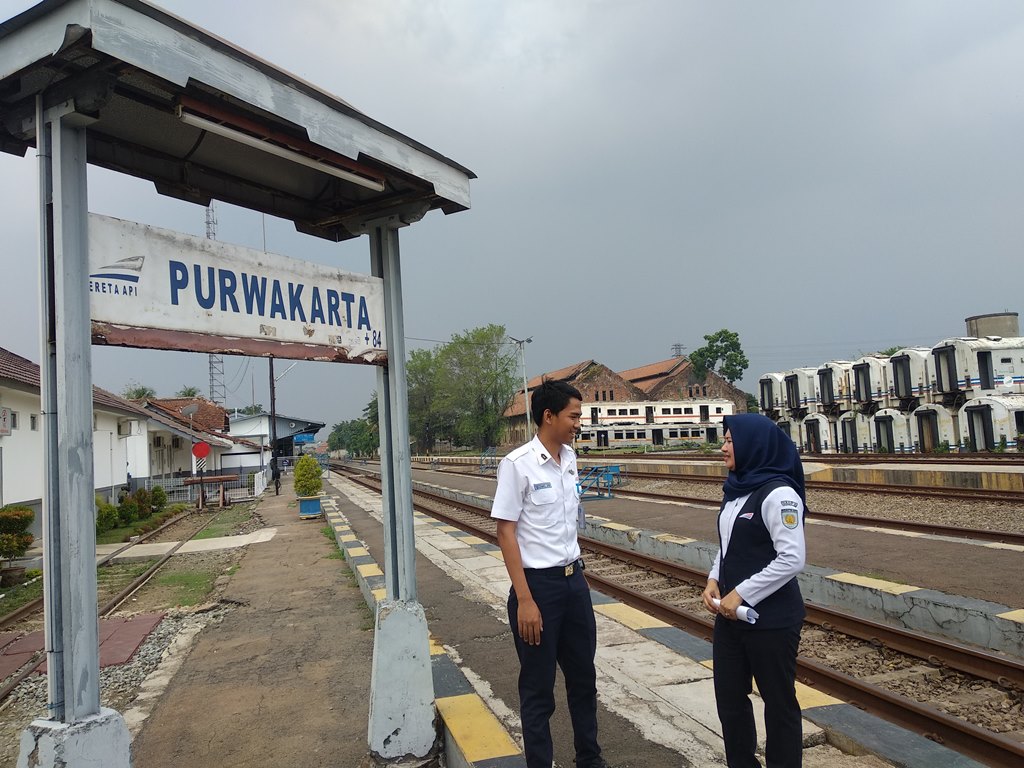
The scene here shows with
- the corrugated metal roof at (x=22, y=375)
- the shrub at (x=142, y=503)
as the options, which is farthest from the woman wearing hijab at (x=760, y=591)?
the shrub at (x=142, y=503)

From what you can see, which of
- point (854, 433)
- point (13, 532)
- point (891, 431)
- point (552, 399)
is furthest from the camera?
point (854, 433)

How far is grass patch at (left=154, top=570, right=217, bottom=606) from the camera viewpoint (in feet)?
27.6

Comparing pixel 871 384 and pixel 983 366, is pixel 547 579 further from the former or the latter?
pixel 871 384

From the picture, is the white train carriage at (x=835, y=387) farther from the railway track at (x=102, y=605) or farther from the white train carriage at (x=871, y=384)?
the railway track at (x=102, y=605)

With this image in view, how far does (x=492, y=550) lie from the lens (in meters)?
10.5

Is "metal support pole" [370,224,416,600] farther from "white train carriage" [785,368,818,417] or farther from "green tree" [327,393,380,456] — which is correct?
"green tree" [327,393,380,456]

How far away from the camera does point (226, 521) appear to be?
18.8m

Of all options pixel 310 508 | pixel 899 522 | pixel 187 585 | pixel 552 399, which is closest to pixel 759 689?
pixel 552 399

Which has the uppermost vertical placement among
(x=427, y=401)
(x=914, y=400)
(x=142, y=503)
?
(x=427, y=401)

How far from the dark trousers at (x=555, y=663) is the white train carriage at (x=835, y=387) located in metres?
30.1

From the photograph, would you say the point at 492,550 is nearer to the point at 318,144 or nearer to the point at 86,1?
the point at 318,144

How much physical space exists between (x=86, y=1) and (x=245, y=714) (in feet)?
13.6

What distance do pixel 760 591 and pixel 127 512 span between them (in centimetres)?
1883

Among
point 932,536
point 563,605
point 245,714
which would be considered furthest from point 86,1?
point 932,536
